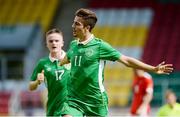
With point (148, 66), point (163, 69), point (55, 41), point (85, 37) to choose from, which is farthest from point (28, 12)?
point (163, 69)

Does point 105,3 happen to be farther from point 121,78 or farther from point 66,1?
point 121,78

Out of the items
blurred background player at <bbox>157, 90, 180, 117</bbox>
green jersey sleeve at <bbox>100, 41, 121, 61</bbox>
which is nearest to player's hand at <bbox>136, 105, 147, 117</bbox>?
blurred background player at <bbox>157, 90, 180, 117</bbox>

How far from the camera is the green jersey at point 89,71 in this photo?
8.99 metres

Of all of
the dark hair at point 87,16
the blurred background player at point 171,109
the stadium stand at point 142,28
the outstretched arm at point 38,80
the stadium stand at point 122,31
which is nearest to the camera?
the dark hair at point 87,16

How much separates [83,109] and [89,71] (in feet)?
1.57

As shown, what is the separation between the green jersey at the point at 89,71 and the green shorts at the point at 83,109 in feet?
0.12

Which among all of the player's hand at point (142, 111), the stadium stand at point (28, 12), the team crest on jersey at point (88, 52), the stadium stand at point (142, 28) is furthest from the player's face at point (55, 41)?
the stadium stand at point (28, 12)

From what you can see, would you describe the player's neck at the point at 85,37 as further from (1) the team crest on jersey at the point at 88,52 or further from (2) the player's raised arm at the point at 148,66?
(2) the player's raised arm at the point at 148,66

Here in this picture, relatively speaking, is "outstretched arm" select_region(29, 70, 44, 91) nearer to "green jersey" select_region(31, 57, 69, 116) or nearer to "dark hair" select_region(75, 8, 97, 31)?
"green jersey" select_region(31, 57, 69, 116)

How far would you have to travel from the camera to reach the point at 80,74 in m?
9.00

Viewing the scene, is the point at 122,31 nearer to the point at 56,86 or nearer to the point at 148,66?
the point at 56,86

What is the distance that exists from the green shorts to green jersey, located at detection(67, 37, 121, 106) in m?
0.04

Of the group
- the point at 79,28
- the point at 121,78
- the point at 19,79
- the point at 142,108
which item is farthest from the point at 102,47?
the point at 19,79

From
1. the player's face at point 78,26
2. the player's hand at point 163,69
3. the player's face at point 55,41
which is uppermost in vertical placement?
the player's face at point 78,26
